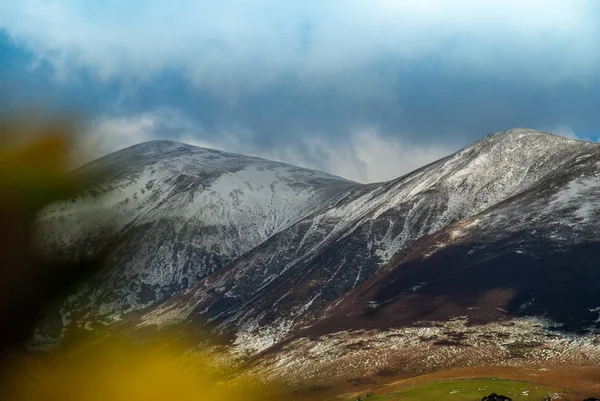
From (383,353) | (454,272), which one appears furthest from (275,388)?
(454,272)

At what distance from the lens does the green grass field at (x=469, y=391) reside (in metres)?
57.7

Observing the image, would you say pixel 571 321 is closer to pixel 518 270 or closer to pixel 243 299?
pixel 518 270

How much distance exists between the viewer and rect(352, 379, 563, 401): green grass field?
5766 cm

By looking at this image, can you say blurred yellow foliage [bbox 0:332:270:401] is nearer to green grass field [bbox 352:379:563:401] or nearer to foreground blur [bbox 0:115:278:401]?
foreground blur [bbox 0:115:278:401]

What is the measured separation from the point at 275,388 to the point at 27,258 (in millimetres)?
91538

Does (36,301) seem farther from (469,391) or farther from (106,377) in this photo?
(469,391)

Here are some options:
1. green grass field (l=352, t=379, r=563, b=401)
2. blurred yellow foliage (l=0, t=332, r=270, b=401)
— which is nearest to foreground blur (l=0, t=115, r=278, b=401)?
blurred yellow foliage (l=0, t=332, r=270, b=401)

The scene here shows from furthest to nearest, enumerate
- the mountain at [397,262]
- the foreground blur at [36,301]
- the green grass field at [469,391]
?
the mountain at [397,262]
the green grass field at [469,391]
the foreground blur at [36,301]

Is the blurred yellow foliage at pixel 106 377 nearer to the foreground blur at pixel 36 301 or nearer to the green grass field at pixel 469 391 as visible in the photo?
the foreground blur at pixel 36 301

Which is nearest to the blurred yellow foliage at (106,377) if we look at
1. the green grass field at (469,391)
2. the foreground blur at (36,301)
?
Answer: the foreground blur at (36,301)

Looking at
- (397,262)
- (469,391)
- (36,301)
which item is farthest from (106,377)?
(397,262)

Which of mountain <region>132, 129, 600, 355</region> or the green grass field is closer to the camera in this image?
the green grass field

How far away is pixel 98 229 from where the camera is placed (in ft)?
33.8

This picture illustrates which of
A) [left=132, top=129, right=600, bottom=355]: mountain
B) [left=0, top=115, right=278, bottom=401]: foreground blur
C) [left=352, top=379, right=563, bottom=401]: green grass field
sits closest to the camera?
[left=0, top=115, right=278, bottom=401]: foreground blur
